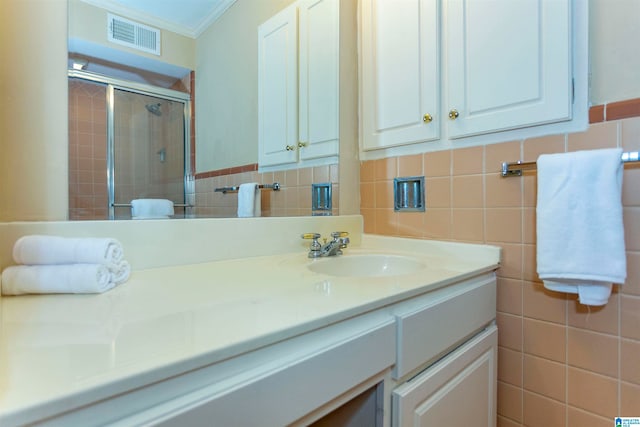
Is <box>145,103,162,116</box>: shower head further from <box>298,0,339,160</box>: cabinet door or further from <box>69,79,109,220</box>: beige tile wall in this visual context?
<box>298,0,339,160</box>: cabinet door

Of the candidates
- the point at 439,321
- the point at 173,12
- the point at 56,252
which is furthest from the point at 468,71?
the point at 56,252

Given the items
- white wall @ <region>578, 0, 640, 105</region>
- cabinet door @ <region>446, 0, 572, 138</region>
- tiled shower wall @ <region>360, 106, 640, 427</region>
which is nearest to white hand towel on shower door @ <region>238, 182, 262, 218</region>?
tiled shower wall @ <region>360, 106, 640, 427</region>

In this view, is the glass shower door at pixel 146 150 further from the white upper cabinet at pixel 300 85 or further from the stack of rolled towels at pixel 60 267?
the white upper cabinet at pixel 300 85

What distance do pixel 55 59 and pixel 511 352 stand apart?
1436mm

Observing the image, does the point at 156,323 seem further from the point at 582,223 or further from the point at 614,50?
the point at 614,50

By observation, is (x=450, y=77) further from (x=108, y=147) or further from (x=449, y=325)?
(x=108, y=147)

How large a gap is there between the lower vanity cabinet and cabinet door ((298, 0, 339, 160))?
0.85 meters

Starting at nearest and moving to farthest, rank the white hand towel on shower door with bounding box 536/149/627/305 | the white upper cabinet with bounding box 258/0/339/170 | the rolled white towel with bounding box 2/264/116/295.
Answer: the rolled white towel with bounding box 2/264/116/295
the white hand towel on shower door with bounding box 536/149/627/305
the white upper cabinet with bounding box 258/0/339/170

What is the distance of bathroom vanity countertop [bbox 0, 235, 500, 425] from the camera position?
11.7 inches

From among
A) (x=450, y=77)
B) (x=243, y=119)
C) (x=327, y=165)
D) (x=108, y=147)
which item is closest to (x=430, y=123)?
(x=450, y=77)

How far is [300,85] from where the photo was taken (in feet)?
4.18

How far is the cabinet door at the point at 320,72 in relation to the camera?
1297mm

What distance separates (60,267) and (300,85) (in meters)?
1.00

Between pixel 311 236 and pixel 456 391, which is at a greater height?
pixel 311 236
